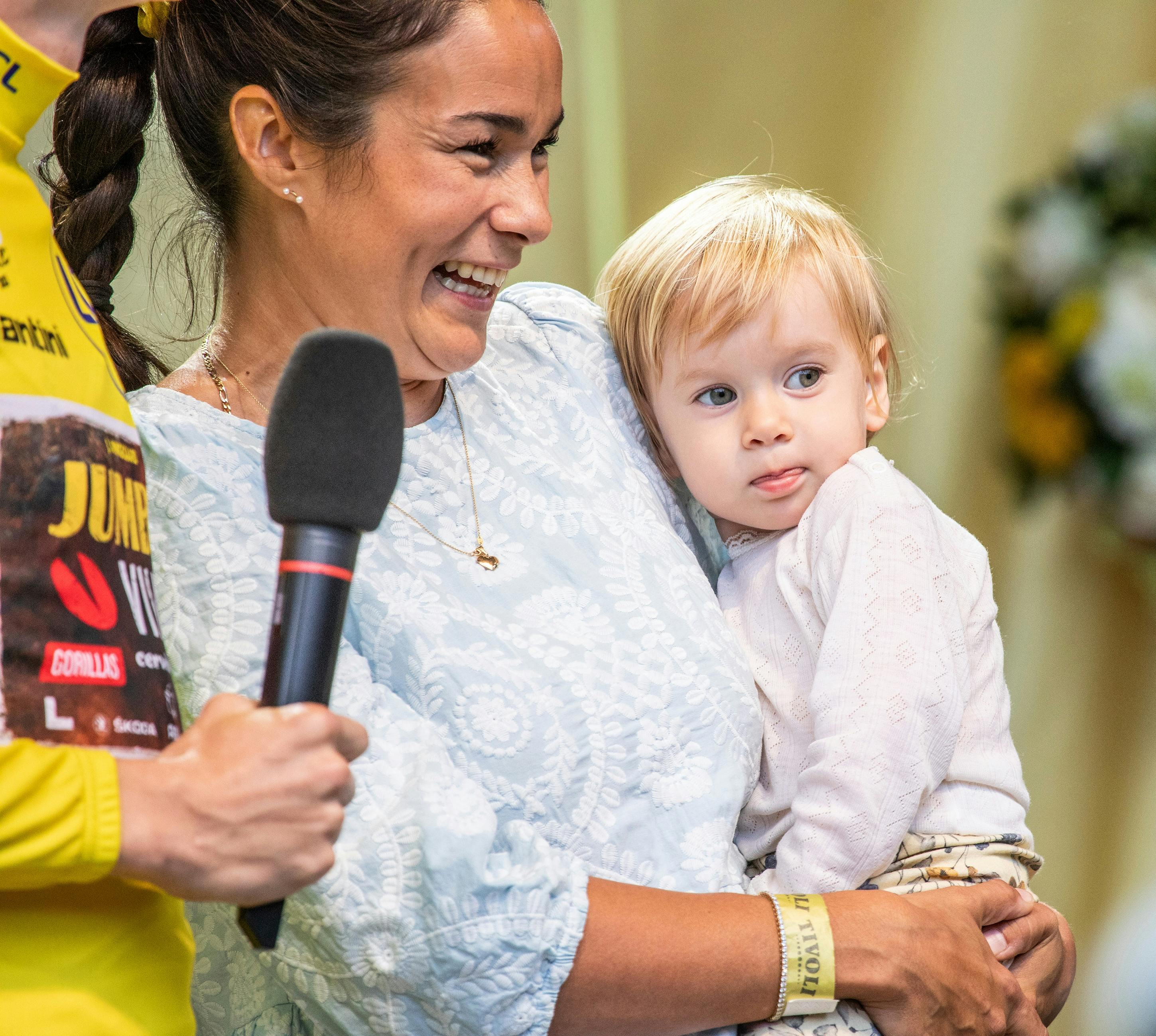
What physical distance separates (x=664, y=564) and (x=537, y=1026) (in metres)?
0.54

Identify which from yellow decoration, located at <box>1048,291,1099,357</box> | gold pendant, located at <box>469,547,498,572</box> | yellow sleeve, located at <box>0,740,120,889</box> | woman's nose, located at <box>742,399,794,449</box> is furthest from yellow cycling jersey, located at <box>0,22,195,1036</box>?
yellow decoration, located at <box>1048,291,1099,357</box>

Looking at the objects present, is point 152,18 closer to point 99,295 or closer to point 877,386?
point 99,295

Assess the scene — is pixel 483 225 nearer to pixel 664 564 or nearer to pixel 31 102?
pixel 664 564

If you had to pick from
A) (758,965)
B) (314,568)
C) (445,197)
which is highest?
(445,197)

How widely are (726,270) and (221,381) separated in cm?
58

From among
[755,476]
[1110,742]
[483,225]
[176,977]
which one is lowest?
[1110,742]

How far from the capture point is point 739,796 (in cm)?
131

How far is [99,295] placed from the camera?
1.35 m

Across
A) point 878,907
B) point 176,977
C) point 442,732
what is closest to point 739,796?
point 878,907

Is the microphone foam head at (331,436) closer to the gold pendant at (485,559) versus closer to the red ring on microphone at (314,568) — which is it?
the red ring on microphone at (314,568)

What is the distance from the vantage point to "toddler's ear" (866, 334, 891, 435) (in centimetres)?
151

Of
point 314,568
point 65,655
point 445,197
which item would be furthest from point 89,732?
point 445,197

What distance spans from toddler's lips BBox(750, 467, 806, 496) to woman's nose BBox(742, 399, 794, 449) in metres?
0.04

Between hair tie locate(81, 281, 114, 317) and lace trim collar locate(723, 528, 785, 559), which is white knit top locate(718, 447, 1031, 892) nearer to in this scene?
lace trim collar locate(723, 528, 785, 559)
